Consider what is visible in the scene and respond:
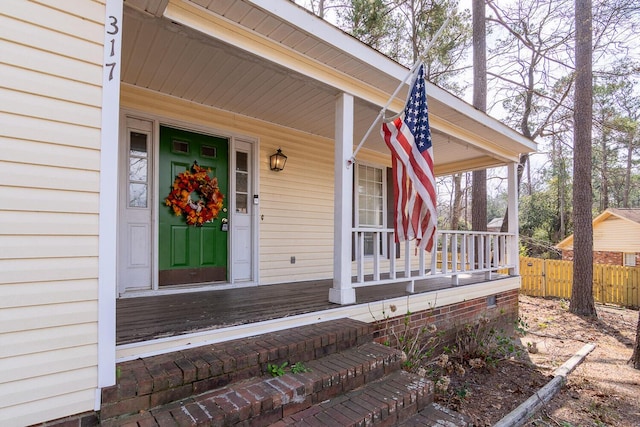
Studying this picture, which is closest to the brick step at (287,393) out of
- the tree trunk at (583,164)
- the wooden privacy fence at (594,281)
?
the tree trunk at (583,164)

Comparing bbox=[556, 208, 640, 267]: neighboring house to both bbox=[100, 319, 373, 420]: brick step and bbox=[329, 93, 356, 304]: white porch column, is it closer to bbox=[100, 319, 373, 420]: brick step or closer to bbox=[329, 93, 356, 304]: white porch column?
bbox=[329, 93, 356, 304]: white porch column

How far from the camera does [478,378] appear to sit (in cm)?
371

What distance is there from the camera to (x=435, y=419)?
2252 mm

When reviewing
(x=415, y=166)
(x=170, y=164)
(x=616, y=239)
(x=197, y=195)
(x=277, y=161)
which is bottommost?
(x=616, y=239)

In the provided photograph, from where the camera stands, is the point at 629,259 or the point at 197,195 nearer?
the point at 197,195

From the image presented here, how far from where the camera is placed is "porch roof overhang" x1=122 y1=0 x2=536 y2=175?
242cm

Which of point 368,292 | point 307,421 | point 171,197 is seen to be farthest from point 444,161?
point 307,421

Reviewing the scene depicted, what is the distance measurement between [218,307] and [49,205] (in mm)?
1693

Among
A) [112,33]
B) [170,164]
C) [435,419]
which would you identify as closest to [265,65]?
[112,33]

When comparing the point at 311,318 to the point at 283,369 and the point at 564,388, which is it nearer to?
the point at 283,369

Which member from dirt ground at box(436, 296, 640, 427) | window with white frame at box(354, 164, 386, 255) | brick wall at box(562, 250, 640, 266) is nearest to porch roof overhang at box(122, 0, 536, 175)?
window with white frame at box(354, 164, 386, 255)

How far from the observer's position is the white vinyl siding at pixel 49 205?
5.15 feet

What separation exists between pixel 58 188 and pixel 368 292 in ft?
10.3

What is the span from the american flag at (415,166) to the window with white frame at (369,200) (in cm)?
247
